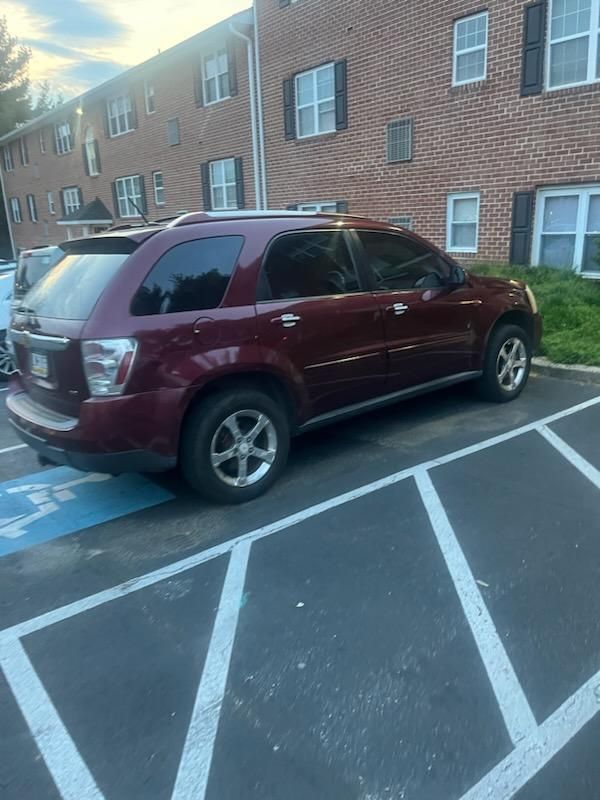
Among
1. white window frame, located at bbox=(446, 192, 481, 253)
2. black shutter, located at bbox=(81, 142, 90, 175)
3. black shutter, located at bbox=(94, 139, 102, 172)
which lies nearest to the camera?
white window frame, located at bbox=(446, 192, 481, 253)

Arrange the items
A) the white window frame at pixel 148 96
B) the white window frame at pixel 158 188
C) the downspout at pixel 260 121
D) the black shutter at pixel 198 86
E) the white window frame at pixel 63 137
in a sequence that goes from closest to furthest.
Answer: the downspout at pixel 260 121, the black shutter at pixel 198 86, the white window frame at pixel 148 96, the white window frame at pixel 158 188, the white window frame at pixel 63 137

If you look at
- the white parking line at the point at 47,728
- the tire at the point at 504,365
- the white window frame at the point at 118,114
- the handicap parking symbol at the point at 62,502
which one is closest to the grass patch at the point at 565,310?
the tire at the point at 504,365

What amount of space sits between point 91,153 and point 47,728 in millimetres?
26808

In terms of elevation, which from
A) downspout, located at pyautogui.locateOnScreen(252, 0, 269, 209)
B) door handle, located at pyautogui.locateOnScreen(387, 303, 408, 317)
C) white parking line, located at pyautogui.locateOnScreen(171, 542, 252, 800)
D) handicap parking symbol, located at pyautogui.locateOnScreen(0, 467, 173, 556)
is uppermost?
downspout, located at pyautogui.locateOnScreen(252, 0, 269, 209)

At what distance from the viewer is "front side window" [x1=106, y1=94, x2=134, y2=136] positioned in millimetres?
22141

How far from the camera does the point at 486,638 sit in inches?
107

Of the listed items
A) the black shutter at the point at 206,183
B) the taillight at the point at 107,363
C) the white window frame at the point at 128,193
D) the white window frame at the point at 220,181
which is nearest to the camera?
the taillight at the point at 107,363

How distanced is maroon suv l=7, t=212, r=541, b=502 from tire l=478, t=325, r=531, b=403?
3.05ft

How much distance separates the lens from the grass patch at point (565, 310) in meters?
7.14

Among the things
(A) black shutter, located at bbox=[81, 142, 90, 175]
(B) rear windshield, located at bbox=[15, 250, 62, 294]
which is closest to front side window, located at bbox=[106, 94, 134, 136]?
(A) black shutter, located at bbox=[81, 142, 90, 175]

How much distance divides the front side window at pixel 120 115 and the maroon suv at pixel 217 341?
66.9 feet

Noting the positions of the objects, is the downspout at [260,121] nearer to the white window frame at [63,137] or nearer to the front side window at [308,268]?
the front side window at [308,268]

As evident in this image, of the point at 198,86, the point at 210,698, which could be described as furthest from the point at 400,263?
the point at 198,86

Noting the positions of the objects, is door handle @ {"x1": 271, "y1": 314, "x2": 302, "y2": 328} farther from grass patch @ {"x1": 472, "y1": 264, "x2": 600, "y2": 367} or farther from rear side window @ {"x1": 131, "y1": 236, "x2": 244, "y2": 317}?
grass patch @ {"x1": 472, "y1": 264, "x2": 600, "y2": 367}
